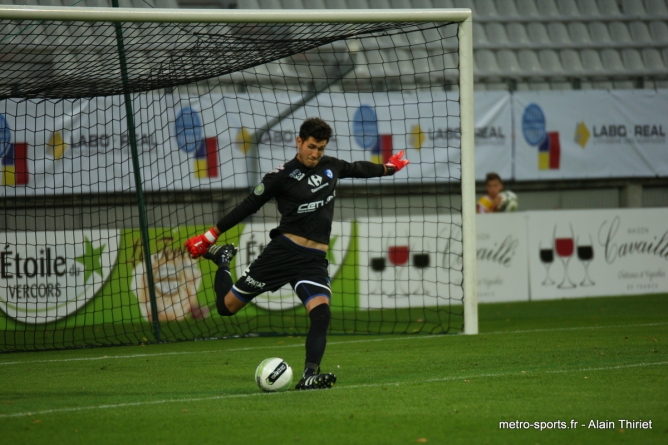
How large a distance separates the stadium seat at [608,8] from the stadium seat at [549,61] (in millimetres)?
1635

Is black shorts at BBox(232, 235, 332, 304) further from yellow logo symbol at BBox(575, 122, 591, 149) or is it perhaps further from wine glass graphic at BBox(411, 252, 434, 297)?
yellow logo symbol at BBox(575, 122, 591, 149)

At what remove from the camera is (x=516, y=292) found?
1278cm

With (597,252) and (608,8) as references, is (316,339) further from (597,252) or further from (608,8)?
(608,8)

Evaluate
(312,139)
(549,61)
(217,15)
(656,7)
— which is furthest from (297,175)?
(656,7)

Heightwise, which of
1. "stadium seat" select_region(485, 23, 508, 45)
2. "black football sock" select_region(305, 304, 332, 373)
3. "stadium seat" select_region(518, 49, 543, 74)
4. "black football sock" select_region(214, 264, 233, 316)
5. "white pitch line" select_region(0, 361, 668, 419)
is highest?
"stadium seat" select_region(485, 23, 508, 45)

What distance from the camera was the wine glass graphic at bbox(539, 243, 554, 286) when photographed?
1287 cm

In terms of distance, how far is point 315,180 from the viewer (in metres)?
6.09

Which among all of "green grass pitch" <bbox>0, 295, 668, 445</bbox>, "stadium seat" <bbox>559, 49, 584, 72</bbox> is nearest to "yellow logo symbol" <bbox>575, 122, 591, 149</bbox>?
"stadium seat" <bbox>559, 49, 584, 72</bbox>

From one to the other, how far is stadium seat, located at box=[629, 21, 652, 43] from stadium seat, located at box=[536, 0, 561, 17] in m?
1.55

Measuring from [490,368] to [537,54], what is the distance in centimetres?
1164

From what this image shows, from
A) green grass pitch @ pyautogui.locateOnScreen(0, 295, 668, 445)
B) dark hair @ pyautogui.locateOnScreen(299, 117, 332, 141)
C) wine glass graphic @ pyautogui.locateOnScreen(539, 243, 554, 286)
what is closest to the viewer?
green grass pitch @ pyautogui.locateOnScreen(0, 295, 668, 445)

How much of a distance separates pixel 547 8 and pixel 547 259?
6828 millimetres

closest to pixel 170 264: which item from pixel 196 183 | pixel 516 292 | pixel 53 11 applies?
pixel 196 183

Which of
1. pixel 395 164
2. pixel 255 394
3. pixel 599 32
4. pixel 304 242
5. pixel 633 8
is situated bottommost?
pixel 255 394
